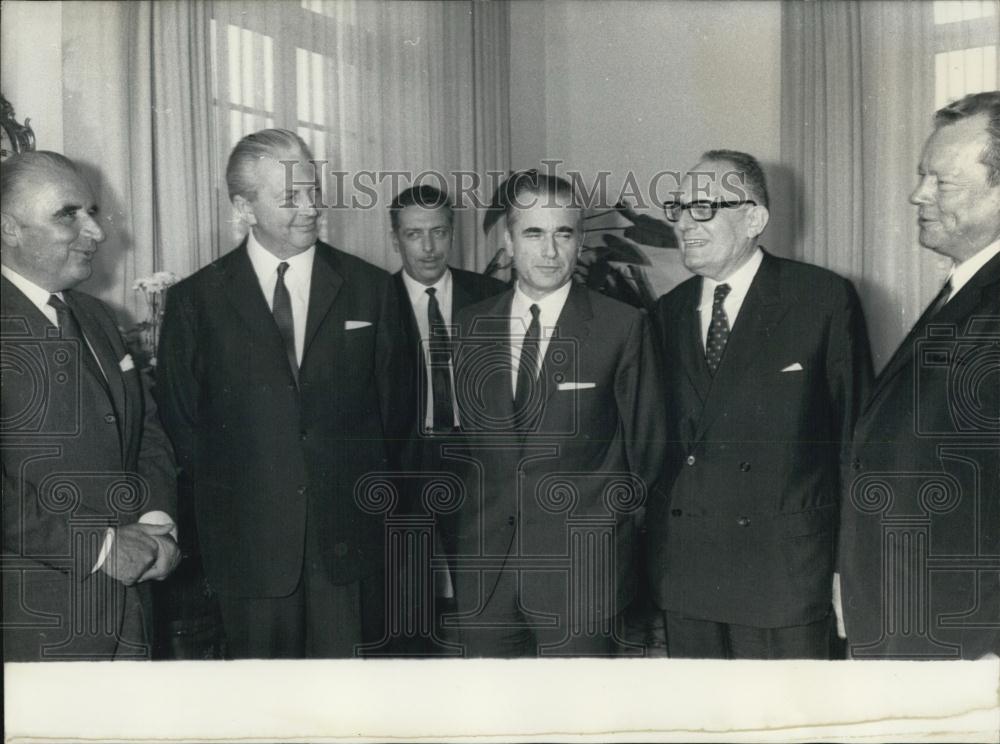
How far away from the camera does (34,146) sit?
2729 mm

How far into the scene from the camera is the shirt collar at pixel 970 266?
270 cm

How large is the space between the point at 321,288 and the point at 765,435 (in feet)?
4.64

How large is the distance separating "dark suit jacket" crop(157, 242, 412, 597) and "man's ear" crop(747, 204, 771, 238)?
1.10 m

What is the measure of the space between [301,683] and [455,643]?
48 cm

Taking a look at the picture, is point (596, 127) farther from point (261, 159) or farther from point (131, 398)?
point (131, 398)

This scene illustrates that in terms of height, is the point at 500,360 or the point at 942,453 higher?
the point at 500,360

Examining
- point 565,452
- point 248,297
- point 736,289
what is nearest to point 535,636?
point 565,452

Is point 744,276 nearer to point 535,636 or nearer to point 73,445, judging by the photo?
point 535,636

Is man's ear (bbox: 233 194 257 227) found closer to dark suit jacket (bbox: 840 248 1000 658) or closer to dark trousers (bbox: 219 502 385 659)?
dark trousers (bbox: 219 502 385 659)

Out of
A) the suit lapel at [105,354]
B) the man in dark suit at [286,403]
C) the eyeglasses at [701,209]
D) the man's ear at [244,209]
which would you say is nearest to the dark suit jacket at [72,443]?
the suit lapel at [105,354]

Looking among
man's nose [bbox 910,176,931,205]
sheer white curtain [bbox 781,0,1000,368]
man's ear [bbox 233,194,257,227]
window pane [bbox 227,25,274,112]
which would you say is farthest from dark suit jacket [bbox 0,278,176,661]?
man's nose [bbox 910,176,931,205]

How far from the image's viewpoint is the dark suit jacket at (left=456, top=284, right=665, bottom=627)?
272 centimetres

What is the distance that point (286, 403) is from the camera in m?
2.71

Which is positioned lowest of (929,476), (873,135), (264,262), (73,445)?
(929,476)
